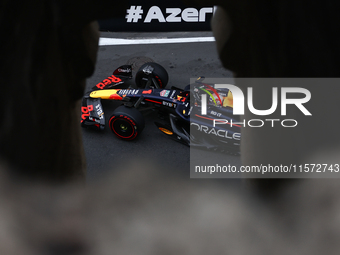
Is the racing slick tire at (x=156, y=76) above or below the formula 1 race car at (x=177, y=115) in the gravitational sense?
above

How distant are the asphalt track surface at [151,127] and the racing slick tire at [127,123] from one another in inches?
8.8

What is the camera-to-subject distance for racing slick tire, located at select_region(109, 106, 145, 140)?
648 centimetres

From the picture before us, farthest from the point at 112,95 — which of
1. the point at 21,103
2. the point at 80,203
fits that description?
the point at 21,103

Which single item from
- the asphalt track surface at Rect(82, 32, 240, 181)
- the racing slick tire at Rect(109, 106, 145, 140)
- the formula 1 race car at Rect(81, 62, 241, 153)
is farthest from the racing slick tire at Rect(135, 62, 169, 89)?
the racing slick tire at Rect(109, 106, 145, 140)

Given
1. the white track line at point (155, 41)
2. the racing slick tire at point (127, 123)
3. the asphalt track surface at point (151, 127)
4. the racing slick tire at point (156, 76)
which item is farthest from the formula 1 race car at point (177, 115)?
the white track line at point (155, 41)

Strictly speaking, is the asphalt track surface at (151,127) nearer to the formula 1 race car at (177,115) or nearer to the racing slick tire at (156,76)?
the formula 1 race car at (177,115)

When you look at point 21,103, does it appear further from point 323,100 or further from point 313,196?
point 313,196

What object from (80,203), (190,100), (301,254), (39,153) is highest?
(190,100)

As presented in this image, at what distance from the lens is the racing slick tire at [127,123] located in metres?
6.48

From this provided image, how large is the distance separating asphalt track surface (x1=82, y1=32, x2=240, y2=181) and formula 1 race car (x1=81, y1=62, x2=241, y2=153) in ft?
0.79

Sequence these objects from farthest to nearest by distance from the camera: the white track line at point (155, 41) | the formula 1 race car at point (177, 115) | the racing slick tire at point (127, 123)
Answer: the white track line at point (155, 41) < the racing slick tire at point (127, 123) < the formula 1 race car at point (177, 115)

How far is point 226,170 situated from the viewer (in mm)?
6496

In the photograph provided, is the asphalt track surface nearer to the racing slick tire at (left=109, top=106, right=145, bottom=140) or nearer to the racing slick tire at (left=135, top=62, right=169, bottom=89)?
the racing slick tire at (left=109, top=106, right=145, bottom=140)

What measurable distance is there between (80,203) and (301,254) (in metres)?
1.87
